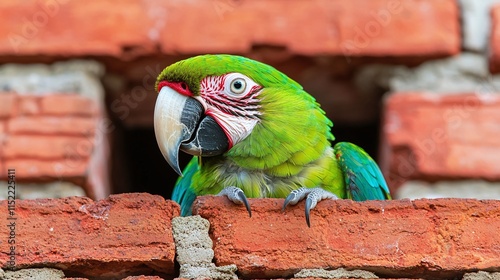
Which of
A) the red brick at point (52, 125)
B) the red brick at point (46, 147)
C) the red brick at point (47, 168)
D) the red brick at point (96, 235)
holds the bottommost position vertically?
the red brick at point (96, 235)

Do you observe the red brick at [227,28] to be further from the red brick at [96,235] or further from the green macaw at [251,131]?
the red brick at [96,235]

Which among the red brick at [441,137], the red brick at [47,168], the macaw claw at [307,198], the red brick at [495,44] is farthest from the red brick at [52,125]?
the red brick at [495,44]

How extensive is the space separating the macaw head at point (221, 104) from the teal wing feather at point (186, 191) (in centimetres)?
33

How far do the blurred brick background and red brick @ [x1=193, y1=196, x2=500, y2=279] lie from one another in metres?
0.93

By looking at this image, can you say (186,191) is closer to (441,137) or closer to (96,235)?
(441,137)

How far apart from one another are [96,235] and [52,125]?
1105 mm

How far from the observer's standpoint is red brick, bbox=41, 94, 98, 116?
3410 millimetres

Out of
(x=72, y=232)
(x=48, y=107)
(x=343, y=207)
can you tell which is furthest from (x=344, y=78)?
(x=72, y=232)

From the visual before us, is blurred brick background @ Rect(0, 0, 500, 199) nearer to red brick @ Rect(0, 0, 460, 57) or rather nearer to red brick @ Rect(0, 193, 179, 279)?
red brick @ Rect(0, 0, 460, 57)

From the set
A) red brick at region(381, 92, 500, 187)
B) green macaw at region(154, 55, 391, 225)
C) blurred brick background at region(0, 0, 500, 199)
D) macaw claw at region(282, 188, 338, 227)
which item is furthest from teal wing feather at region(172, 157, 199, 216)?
macaw claw at region(282, 188, 338, 227)

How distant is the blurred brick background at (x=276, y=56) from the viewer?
11.1 feet

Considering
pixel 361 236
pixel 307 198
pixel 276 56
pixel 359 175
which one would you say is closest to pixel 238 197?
pixel 307 198

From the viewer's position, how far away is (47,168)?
10.8ft

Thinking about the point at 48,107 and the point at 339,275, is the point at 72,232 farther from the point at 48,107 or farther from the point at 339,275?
the point at 48,107
